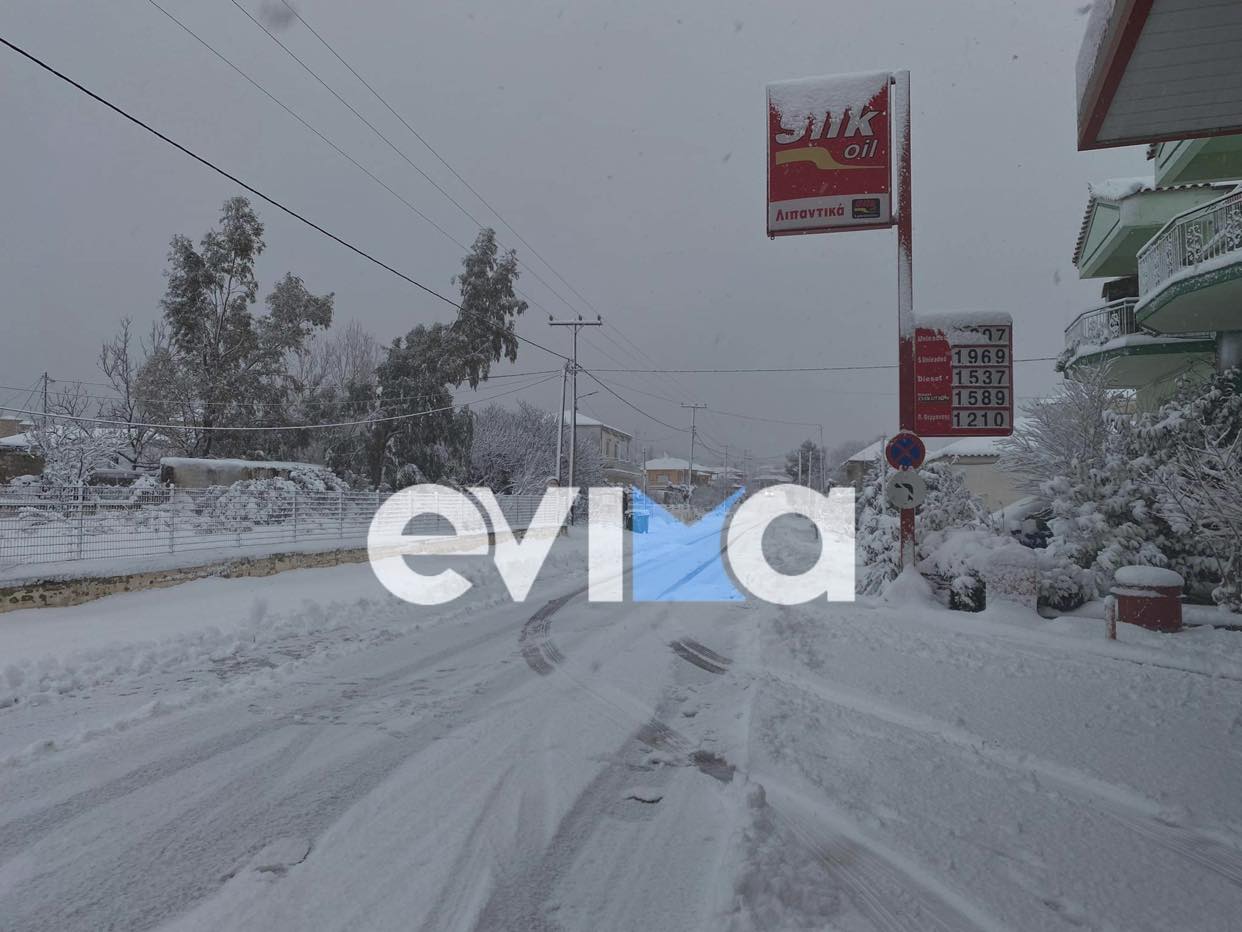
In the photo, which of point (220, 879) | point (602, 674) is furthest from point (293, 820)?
point (602, 674)

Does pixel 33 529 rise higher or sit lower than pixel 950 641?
higher

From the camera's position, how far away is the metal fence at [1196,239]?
12.3m

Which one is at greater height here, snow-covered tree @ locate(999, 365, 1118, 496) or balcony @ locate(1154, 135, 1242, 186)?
balcony @ locate(1154, 135, 1242, 186)

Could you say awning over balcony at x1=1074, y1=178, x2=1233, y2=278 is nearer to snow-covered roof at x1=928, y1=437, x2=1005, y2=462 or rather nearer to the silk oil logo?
the silk oil logo

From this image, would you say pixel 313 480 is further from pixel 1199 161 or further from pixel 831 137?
pixel 1199 161

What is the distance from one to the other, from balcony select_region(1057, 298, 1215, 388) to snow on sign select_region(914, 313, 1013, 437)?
2.71 m

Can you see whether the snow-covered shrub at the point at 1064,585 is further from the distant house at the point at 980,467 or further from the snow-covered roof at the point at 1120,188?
the distant house at the point at 980,467

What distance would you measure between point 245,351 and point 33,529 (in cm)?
2544

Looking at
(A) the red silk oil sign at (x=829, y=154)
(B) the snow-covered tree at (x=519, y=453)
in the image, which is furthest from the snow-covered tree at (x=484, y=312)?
(A) the red silk oil sign at (x=829, y=154)

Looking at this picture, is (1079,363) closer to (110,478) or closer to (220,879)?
(220,879)

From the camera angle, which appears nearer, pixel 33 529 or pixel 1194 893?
pixel 1194 893

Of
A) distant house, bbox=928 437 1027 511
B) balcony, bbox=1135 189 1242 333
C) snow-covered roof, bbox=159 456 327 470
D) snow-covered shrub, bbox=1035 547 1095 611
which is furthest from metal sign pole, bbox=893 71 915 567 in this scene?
distant house, bbox=928 437 1027 511

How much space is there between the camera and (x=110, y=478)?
2736cm

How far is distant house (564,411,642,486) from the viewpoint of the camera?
260ft
